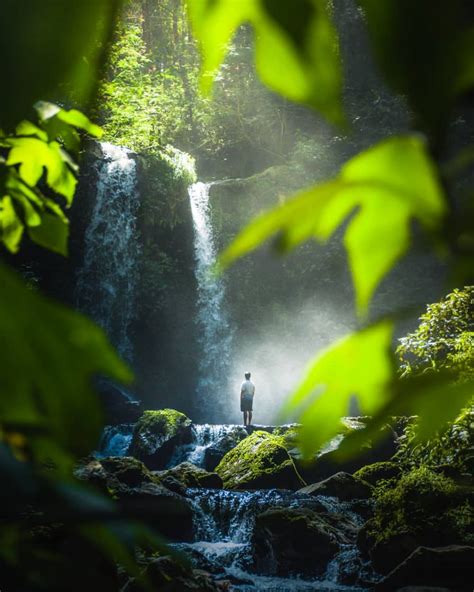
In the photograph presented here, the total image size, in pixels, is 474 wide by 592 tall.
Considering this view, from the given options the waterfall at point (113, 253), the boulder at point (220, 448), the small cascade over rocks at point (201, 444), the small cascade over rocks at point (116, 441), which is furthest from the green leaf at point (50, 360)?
the waterfall at point (113, 253)

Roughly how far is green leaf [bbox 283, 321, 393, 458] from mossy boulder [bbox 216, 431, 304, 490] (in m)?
11.4

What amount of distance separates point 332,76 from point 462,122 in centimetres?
2538

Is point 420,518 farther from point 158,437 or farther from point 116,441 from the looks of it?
point 116,441

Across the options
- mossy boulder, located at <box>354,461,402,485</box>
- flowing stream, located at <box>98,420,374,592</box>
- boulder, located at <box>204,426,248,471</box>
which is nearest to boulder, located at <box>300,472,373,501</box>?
flowing stream, located at <box>98,420,374,592</box>

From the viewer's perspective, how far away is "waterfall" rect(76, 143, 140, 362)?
1995 centimetres

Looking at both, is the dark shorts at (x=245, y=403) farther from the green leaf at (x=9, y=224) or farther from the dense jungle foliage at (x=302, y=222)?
the dense jungle foliage at (x=302, y=222)

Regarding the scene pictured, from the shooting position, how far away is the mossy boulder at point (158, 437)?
13.3m

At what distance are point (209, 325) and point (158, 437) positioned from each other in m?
7.92

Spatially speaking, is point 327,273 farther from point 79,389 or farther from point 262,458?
point 79,389

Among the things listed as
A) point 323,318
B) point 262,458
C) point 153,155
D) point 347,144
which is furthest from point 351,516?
point 347,144

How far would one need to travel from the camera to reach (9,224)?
0.95m

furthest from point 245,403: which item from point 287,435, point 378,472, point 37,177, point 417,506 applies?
point 37,177

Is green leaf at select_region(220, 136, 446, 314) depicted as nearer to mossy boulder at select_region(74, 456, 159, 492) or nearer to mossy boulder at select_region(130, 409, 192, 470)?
mossy boulder at select_region(74, 456, 159, 492)

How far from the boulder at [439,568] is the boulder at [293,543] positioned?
1531 mm
